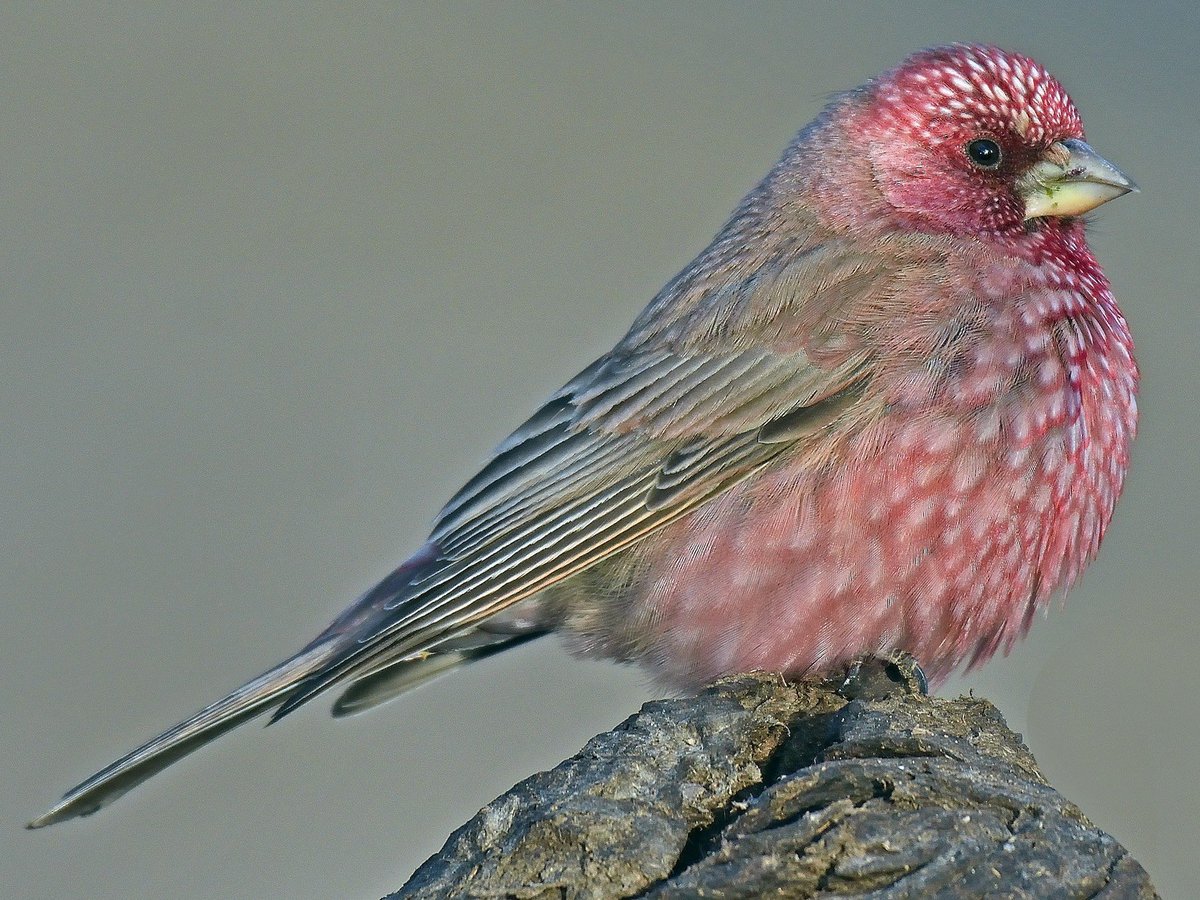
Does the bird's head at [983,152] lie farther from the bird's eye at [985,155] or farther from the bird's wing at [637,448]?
the bird's wing at [637,448]

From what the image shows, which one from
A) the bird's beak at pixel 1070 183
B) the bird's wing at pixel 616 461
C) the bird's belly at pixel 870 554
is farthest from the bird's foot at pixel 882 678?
the bird's beak at pixel 1070 183

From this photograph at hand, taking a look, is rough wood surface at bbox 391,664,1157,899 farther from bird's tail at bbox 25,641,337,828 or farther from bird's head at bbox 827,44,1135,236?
bird's head at bbox 827,44,1135,236

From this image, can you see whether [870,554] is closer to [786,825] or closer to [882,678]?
[882,678]

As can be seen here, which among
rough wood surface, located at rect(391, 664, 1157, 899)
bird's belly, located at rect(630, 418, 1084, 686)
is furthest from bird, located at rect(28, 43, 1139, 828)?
rough wood surface, located at rect(391, 664, 1157, 899)

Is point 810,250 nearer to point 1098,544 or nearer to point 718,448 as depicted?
point 718,448

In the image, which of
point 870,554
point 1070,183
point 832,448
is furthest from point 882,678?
point 1070,183

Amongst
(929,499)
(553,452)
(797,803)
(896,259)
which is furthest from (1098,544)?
(797,803)
